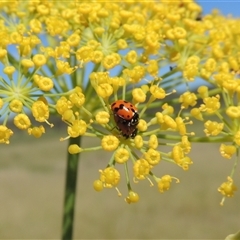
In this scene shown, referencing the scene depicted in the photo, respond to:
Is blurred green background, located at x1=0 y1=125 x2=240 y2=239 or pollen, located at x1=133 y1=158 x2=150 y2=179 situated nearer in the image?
pollen, located at x1=133 y1=158 x2=150 y2=179

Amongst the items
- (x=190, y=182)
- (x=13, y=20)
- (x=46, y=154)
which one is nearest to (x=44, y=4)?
(x=13, y=20)

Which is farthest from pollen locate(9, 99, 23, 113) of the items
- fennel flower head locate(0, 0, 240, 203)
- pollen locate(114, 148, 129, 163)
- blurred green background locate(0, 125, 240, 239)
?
blurred green background locate(0, 125, 240, 239)

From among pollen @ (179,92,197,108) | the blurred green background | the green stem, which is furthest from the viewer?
the blurred green background

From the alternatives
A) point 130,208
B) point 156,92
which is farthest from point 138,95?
point 130,208

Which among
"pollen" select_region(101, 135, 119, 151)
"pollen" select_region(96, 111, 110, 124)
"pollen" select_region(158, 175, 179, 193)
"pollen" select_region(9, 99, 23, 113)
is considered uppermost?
"pollen" select_region(9, 99, 23, 113)

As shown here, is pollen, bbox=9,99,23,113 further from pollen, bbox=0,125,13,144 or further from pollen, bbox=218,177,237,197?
pollen, bbox=218,177,237,197

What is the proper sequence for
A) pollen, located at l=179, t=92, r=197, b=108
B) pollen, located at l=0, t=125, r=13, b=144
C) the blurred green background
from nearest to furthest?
1. pollen, located at l=0, t=125, r=13, b=144
2. pollen, located at l=179, t=92, r=197, b=108
3. the blurred green background

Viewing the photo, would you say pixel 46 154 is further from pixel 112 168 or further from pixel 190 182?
pixel 112 168

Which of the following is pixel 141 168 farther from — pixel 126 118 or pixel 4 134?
pixel 4 134
